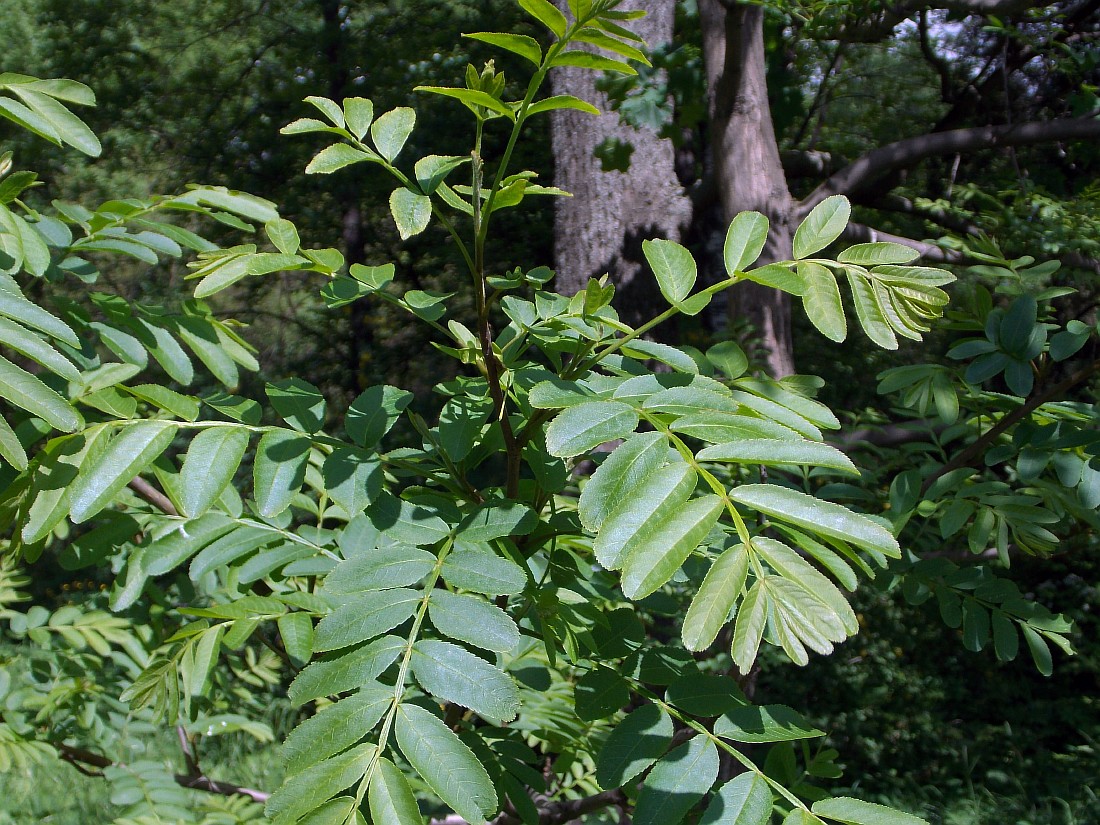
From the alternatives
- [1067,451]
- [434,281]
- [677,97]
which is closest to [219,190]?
[1067,451]

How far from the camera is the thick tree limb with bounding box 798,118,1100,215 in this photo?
3582mm

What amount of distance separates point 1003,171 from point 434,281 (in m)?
4.32

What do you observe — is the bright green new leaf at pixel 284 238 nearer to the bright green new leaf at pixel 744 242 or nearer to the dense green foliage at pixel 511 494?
the dense green foliage at pixel 511 494

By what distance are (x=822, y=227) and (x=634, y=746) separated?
60 centimetres

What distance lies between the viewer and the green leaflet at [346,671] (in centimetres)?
73

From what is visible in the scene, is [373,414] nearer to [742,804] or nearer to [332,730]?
[332,730]

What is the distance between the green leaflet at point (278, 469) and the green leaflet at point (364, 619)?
0.59 ft

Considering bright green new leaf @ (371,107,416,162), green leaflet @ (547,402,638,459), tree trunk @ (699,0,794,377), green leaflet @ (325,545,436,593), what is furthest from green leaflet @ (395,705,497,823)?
tree trunk @ (699,0,794,377)

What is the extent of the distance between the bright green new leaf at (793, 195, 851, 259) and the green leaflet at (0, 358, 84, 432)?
0.75m

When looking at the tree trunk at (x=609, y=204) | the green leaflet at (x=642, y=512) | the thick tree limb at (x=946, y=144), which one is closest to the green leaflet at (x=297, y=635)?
the green leaflet at (x=642, y=512)

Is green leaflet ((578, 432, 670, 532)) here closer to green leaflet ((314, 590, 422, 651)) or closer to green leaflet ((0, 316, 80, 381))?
green leaflet ((314, 590, 422, 651))

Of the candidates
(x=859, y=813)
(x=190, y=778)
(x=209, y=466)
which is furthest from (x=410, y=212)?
(x=190, y=778)

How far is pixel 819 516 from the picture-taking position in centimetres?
67

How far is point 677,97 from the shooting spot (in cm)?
392
